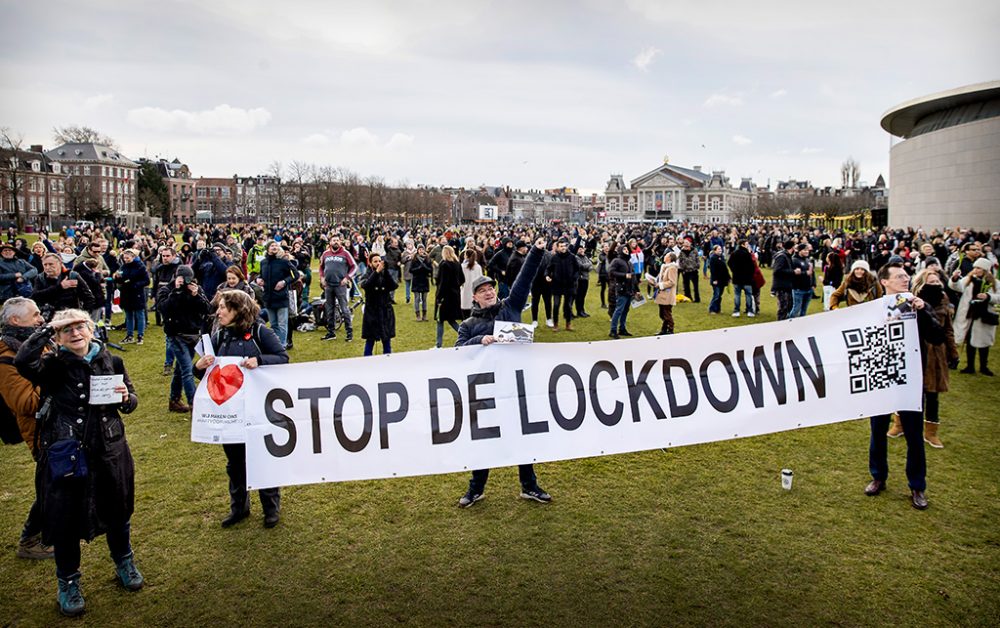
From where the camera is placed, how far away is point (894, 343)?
6086 mm

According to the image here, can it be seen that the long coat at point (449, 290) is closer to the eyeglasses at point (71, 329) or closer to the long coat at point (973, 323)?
the eyeglasses at point (71, 329)

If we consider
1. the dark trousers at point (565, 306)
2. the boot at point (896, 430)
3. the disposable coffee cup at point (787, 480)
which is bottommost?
the disposable coffee cup at point (787, 480)

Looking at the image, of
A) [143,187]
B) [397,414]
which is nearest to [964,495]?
[397,414]

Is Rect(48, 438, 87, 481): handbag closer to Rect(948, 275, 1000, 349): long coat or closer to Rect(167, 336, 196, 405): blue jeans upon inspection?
Rect(167, 336, 196, 405): blue jeans

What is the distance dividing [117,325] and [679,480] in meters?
15.8

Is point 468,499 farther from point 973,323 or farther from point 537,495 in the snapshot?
point 973,323

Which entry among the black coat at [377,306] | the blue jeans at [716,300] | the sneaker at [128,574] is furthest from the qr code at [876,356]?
the blue jeans at [716,300]

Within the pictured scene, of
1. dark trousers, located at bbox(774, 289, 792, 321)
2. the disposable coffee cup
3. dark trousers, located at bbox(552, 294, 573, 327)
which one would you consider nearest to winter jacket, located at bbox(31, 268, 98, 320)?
dark trousers, located at bbox(552, 294, 573, 327)

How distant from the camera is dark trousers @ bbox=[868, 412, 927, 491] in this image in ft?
20.0

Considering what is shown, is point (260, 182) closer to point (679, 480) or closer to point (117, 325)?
point (117, 325)

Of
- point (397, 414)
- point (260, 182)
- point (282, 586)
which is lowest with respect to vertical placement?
point (282, 586)

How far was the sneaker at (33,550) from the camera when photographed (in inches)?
216

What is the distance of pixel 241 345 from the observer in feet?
18.4

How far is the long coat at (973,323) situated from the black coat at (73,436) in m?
13.3
